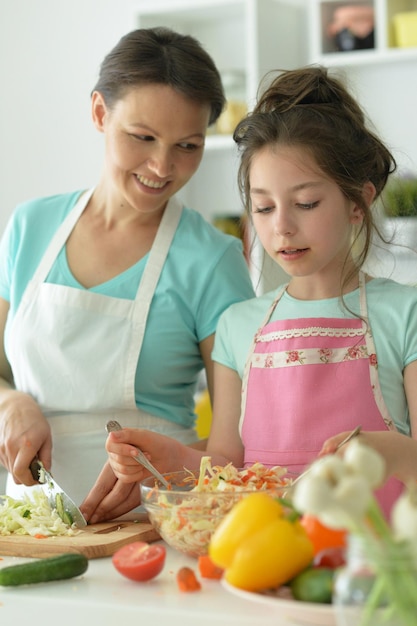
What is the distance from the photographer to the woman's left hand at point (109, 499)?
4.92 feet

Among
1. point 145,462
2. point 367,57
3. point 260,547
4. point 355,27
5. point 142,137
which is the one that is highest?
point 355,27

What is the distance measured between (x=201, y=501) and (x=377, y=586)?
50 cm

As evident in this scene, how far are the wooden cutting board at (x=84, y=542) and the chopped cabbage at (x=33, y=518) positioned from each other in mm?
22

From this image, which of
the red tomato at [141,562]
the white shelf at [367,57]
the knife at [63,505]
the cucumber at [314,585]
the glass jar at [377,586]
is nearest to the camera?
the glass jar at [377,586]

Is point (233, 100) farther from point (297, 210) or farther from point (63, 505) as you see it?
point (63, 505)

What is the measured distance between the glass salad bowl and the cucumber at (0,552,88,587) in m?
0.12

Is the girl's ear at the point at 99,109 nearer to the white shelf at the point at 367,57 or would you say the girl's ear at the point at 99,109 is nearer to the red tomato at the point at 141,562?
the red tomato at the point at 141,562

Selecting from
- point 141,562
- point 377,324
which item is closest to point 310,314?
point 377,324

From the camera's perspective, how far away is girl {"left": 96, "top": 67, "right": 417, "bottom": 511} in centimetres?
154

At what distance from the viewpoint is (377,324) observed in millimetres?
1594

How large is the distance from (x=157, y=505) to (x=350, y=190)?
0.64 m

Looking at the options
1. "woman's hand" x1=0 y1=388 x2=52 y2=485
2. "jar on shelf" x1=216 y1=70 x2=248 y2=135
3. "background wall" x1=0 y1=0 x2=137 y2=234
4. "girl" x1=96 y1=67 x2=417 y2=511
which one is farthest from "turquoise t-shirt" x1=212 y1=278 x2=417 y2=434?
"background wall" x1=0 y1=0 x2=137 y2=234

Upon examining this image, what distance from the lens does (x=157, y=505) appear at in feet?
4.04

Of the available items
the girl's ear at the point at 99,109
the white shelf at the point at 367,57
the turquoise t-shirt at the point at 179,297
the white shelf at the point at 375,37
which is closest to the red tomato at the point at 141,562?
the turquoise t-shirt at the point at 179,297
